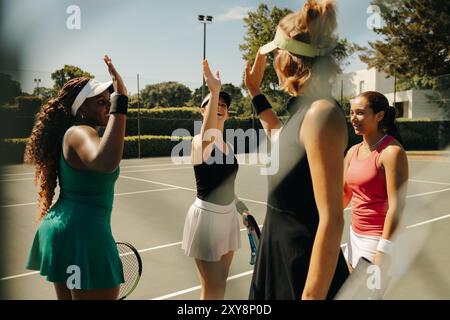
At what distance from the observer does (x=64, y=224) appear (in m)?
2.11

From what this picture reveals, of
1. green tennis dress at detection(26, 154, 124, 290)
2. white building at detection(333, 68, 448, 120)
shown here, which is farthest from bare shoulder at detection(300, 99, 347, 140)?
white building at detection(333, 68, 448, 120)

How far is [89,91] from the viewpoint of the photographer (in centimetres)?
222

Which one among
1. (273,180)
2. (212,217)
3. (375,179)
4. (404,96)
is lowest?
(212,217)

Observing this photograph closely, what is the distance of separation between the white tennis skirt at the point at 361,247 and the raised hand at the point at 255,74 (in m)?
1.22

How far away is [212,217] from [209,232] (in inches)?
4.5

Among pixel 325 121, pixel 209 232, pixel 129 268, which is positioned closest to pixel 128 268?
pixel 129 268

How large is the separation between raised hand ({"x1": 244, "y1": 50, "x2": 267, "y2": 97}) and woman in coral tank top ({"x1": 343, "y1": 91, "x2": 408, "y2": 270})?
883 millimetres

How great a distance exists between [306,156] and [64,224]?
4.23 feet

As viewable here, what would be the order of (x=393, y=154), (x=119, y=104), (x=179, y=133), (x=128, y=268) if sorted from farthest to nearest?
(x=179, y=133), (x=128, y=268), (x=393, y=154), (x=119, y=104)

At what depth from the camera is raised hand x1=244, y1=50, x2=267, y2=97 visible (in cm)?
215

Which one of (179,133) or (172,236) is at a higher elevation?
(179,133)

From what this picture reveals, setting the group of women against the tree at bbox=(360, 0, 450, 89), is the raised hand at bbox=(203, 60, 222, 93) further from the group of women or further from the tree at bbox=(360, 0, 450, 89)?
the tree at bbox=(360, 0, 450, 89)

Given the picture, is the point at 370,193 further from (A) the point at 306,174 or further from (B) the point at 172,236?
(B) the point at 172,236
